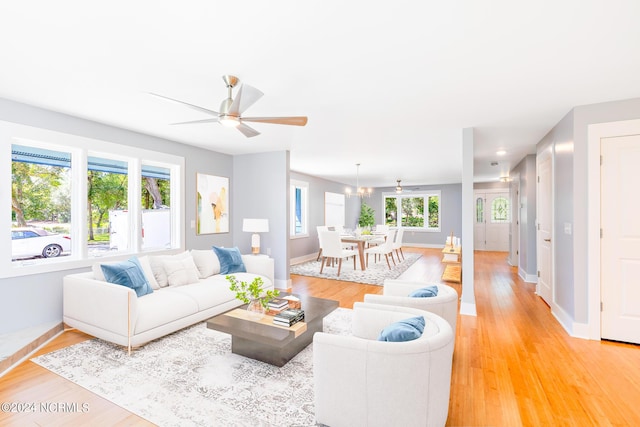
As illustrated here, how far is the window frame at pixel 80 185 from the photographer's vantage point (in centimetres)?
296

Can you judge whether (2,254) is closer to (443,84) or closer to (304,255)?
(443,84)

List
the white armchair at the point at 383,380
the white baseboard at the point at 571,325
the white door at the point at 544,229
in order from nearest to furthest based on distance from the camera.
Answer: the white armchair at the point at 383,380
the white baseboard at the point at 571,325
the white door at the point at 544,229

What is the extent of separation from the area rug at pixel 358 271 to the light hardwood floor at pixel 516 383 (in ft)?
7.98

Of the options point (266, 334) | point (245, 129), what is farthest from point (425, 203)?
point (266, 334)

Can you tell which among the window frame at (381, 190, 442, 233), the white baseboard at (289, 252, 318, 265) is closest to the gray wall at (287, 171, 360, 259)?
the white baseboard at (289, 252, 318, 265)

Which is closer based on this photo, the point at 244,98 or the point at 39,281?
the point at 244,98

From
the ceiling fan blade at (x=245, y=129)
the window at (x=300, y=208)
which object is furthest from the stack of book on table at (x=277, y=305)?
the window at (x=300, y=208)

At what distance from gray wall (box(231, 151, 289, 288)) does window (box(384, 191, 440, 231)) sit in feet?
24.4

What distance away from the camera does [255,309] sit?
A: 2.78 m

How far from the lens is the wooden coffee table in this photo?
2.31 m

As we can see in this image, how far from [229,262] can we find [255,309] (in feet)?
5.27

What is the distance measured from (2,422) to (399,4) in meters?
3.47

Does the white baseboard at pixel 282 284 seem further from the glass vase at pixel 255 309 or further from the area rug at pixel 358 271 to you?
the glass vase at pixel 255 309

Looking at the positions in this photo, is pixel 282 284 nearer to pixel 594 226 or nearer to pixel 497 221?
pixel 594 226
